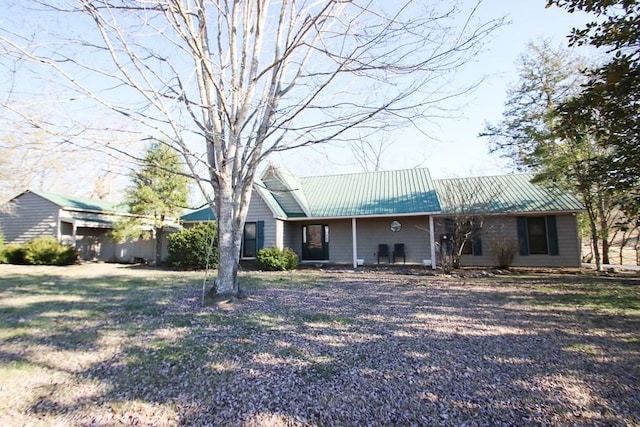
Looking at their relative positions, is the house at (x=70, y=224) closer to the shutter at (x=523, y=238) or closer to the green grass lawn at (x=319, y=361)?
the green grass lawn at (x=319, y=361)

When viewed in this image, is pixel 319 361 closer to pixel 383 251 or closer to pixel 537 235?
pixel 383 251

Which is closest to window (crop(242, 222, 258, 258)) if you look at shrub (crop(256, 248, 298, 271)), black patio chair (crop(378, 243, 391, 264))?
shrub (crop(256, 248, 298, 271))

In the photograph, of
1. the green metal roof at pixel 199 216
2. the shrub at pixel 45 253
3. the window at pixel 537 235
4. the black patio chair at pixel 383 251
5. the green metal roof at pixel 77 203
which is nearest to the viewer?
the window at pixel 537 235

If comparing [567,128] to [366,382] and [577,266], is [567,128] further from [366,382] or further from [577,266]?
[577,266]

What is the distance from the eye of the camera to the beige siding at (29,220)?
17141mm

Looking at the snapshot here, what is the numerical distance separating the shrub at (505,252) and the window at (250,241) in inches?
A: 395

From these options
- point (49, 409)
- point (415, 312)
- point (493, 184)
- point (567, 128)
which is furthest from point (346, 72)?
point (493, 184)

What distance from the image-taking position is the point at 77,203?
18688 mm

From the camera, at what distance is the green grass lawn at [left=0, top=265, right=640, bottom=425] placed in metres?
2.76

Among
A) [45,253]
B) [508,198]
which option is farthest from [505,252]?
[45,253]

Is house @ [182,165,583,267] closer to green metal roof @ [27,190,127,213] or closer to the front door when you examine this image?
the front door

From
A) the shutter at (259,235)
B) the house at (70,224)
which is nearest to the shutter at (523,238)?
the shutter at (259,235)

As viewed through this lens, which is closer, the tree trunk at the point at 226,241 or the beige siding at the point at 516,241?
the tree trunk at the point at 226,241

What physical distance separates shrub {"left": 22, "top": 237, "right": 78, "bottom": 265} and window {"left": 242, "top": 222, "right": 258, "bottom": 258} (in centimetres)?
861
